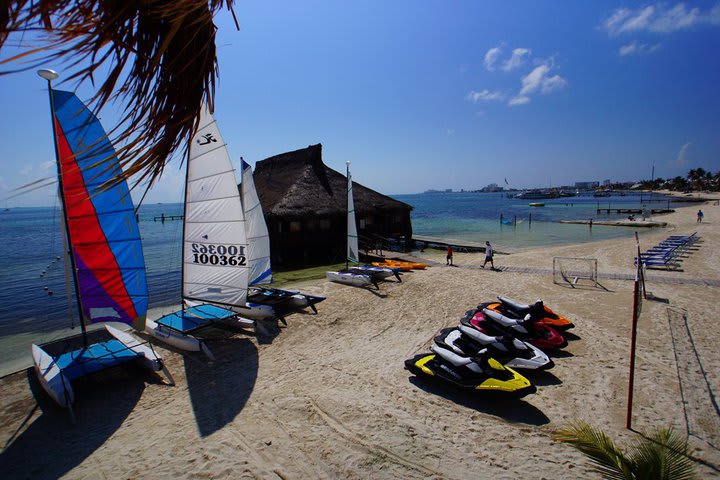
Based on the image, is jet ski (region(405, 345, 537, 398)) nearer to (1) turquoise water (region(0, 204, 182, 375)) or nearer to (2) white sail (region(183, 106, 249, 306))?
(2) white sail (region(183, 106, 249, 306))

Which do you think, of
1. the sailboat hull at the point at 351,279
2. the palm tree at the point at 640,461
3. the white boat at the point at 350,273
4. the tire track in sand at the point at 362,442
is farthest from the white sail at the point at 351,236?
the palm tree at the point at 640,461

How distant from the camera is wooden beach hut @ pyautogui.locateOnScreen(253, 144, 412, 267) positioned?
24.7 m

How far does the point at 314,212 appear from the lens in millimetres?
25188

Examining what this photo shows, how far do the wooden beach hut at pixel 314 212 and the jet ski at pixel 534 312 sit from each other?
51.1 ft

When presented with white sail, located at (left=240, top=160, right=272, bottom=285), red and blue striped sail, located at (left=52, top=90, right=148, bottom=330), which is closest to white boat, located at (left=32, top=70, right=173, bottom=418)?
red and blue striped sail, located at (left=52, top=90, right=148, bottom=330)

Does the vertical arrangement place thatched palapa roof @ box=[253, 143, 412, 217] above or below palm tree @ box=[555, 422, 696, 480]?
above

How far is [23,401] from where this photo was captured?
334 inches

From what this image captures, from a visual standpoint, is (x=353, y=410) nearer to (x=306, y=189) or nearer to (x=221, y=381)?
(x=221, y=381)

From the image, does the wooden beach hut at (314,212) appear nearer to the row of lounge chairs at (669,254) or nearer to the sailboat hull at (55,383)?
the sailboat hull at (55,383)

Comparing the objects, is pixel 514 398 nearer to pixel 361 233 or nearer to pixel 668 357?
pixel 668 357

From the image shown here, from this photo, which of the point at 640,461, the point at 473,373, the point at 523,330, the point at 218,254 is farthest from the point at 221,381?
the point at 640,461

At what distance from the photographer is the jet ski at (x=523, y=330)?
9.62 m

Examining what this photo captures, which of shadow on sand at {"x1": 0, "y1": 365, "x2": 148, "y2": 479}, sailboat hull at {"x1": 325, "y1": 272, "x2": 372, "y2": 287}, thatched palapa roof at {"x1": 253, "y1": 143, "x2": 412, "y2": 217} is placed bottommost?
shadow on sand at {"x1": 0, "y1": 365, "x2": 148, "y2": 479}

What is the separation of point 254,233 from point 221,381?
6.58 meters
